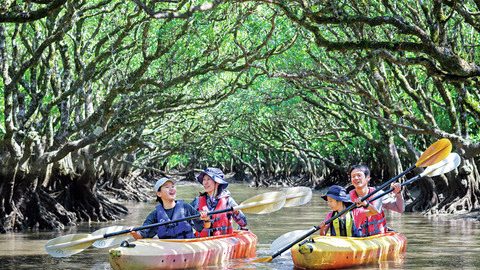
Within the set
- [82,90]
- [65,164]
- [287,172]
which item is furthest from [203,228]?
[287,172]

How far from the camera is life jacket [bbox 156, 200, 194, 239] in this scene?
1256 centimetres

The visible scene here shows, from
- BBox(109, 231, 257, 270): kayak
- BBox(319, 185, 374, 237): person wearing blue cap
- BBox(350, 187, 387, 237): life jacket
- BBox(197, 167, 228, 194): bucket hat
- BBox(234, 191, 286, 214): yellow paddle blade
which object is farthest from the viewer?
BBox(197, 167, 228, 194): bucket hat

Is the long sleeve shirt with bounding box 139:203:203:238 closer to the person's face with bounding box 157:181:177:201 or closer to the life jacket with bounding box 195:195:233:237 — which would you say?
the person's face with bounding box 157:181:177:201

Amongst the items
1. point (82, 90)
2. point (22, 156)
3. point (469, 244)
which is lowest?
point (469, 244)

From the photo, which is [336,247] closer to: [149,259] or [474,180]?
[149,259]

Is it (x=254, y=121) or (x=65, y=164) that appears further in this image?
(x=254, y=121)

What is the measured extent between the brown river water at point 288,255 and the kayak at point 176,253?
0.24 m

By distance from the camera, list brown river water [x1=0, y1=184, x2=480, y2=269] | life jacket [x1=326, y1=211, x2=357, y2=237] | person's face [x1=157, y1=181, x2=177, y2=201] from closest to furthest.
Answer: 1. person's face [x1=157, y1=181, x2=177, y2=201]
2. life jacket [x1=326, y1=211, x2=357, y2=237]
3. brown river water [x1=0, y1=184, x2=480, y2=269]

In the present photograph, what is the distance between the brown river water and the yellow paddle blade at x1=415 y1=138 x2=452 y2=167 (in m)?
1.50

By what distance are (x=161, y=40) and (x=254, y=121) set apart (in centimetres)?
2674

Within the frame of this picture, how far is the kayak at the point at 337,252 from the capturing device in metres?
12.2

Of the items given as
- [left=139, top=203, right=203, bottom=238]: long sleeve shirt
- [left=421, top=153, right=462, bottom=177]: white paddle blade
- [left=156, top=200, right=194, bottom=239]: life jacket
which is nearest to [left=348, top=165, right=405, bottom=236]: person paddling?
[left=421, top=153, right=462, bottom=177]: white paddle blade

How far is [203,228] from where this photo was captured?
1353 cm

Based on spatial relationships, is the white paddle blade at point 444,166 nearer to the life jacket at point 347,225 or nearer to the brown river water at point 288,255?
the brown river water at point 288,255
